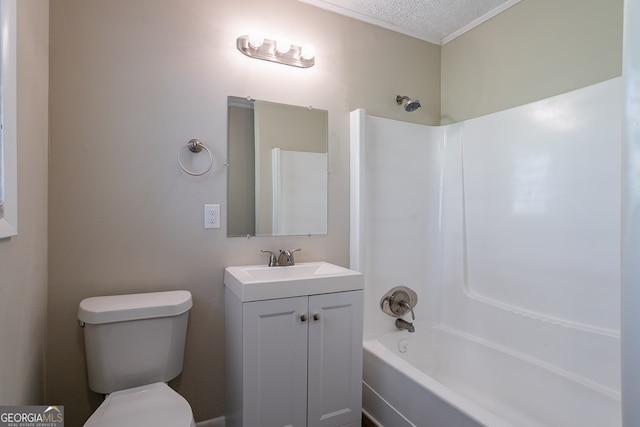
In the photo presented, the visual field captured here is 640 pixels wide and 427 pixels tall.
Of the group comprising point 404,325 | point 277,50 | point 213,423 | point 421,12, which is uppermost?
point 421,12

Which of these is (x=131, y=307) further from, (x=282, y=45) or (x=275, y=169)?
(x=282, y=45)

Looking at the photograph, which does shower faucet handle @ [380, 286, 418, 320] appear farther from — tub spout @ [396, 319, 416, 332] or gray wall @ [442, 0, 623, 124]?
gray wall @ [442, 0, 623, 124]

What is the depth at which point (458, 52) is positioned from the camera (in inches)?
92.2

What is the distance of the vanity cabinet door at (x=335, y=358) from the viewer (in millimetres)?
1527

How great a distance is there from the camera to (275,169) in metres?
1.89

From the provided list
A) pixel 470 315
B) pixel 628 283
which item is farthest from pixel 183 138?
pixel 470 315

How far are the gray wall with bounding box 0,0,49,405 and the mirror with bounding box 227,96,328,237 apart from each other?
80cm

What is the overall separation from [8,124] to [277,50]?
131cm

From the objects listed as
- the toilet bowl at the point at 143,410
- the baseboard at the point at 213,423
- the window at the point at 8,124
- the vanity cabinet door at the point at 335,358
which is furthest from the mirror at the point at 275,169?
the baseboard at the point at 213,423

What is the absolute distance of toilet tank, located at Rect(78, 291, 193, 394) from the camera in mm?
1314

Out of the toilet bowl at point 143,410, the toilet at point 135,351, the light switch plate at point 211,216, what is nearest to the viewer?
the toilet bowl at point 143,410

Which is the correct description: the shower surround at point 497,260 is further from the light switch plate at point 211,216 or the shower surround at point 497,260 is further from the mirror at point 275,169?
the light switch plate at point 211,216

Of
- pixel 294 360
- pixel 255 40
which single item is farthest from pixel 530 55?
pixel 294 360

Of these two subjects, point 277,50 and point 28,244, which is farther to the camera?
point 277,50
